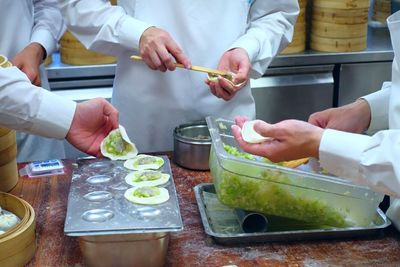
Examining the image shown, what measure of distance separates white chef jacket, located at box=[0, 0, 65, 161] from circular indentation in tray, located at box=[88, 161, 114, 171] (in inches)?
33.0

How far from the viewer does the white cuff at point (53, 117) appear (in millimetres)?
1578

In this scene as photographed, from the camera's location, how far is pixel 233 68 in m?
1.92

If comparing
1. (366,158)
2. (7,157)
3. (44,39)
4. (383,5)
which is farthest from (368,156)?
(383,5)

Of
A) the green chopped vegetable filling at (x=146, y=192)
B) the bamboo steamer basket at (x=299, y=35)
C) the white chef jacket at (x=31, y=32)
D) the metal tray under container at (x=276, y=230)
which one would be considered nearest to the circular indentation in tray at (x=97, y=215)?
the green chopped vegetable filling at (x=146, y=192)

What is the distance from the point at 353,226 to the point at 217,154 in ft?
1.26

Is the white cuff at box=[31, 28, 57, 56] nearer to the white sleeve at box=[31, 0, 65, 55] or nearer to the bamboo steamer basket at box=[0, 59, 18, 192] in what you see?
the white sleeve at box=[31, 0, 65, 55]

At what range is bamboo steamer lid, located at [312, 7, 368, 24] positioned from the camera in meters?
3.08

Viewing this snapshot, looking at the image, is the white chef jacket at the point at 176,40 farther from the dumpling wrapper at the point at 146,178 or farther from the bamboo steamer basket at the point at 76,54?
the bamboo steamer basket at the point at 76,54

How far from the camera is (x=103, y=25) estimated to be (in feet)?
6.44

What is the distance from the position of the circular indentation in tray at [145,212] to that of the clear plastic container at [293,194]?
22cm

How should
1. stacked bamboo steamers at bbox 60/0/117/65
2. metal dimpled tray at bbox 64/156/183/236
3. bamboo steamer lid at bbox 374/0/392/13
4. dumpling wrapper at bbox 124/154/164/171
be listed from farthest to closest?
bamboo steamer lid at bbox 374/0/392/13 < stacked bamboo steamers at bbox 60/0/117/65 < dumpling wrapper at bbox 124/154/164/171 < metal dimpled tray at bbox 64/156/183/236

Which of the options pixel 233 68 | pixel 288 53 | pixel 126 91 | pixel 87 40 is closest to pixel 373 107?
pixel 233 68

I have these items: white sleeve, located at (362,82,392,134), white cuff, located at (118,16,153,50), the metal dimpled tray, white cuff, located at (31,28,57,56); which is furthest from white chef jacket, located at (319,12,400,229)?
white cuff, located at (31,28,57,56)

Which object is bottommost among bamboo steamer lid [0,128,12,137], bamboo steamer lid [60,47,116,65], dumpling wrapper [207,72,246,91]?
bamboo steamer lid [60,47,116,65]
